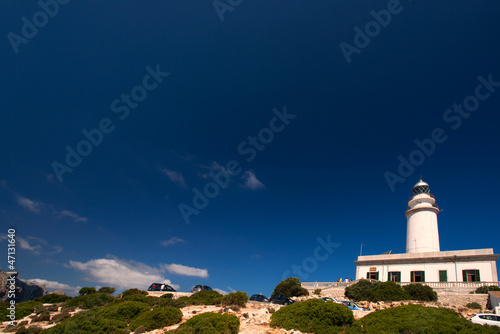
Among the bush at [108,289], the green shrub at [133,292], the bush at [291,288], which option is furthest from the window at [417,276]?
the bush at [108,289]

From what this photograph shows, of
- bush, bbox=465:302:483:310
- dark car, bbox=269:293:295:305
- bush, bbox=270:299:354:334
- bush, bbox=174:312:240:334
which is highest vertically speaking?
bush, bbox=465:302:483:310

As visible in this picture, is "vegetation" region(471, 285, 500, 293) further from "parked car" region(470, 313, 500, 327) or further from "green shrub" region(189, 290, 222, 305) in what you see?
"green shrub" region(189, 290, 222, 305)

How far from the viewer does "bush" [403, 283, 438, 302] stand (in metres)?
23.8

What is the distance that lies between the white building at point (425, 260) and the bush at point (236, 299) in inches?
808

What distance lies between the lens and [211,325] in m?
12.8

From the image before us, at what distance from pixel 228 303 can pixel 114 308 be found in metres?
8.35

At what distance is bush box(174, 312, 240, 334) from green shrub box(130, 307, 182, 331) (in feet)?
8.08

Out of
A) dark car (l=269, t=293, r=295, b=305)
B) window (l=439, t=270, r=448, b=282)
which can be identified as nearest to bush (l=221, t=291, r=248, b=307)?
dark car (l=269, t=293, r=295, b=305)

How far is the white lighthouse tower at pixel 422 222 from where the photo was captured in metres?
35.3

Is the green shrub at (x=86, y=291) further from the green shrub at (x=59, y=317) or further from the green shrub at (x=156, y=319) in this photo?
the green shrub at (x=156, y=319)

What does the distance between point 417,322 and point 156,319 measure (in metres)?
13.7

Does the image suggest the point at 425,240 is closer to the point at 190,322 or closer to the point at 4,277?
the point at 190,322

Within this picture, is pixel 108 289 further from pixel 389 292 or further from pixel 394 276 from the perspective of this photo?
pixel 394 276

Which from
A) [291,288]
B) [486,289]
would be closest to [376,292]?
[486,289]
